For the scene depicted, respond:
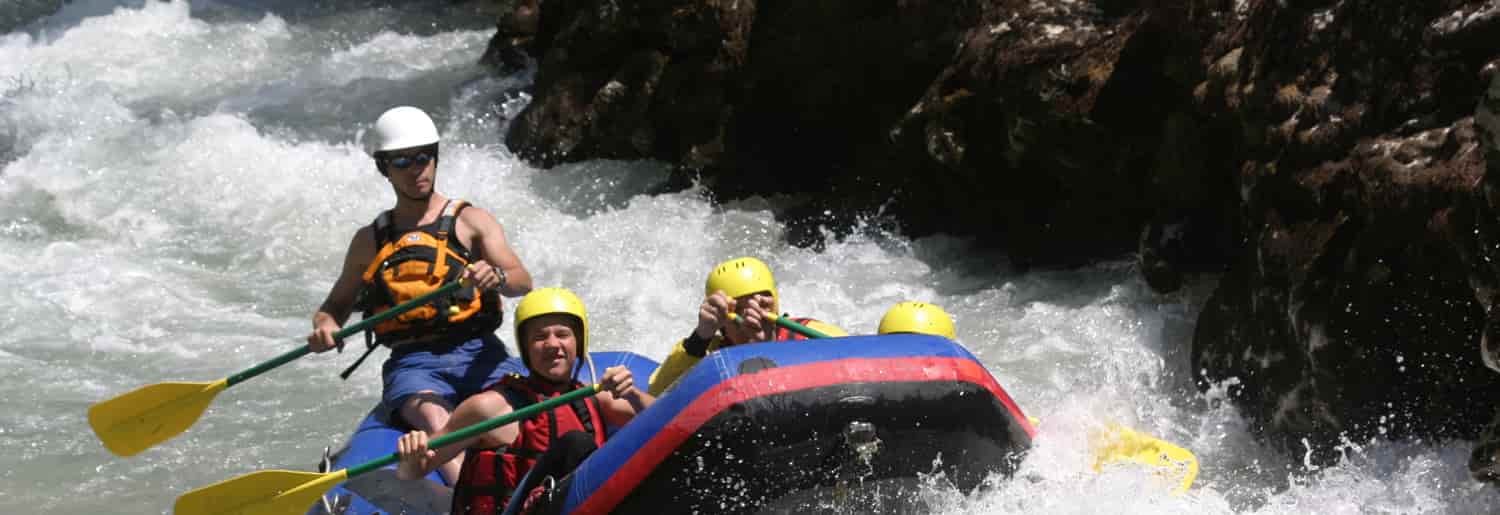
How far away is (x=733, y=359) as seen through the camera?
4.12 metres

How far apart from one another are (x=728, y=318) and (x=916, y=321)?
72 centimetres

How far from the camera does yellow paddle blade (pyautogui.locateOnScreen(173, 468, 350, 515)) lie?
4.84 metres

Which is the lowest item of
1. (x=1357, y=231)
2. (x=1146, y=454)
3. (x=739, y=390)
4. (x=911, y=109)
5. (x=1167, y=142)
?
(x=1146, y=454)

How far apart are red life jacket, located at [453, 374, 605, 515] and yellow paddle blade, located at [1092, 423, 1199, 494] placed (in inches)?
57.8

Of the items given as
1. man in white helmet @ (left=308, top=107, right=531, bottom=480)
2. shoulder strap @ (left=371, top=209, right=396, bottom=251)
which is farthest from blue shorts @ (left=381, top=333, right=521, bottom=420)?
shoulder strap @ (left=371, top=209, right=396, bottom=251)

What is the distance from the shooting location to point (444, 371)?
5277 millimetres

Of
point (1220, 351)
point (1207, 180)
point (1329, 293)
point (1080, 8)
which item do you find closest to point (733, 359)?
point (1329, 293)

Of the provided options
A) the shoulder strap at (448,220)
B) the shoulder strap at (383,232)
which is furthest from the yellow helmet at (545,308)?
the shoulder strap at (383,232)

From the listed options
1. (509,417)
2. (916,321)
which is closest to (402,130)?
(509,417)

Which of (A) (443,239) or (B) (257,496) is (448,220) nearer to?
(A) (443,239)

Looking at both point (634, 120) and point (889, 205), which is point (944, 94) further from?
point (634, 120)

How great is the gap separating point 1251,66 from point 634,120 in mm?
4690

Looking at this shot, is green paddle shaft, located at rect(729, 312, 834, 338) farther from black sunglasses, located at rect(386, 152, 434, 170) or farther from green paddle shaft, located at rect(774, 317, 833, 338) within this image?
black sunglasses, located at rect(386, 152, 434, 170)

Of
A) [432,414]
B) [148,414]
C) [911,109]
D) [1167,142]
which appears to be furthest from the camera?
[911,109]
